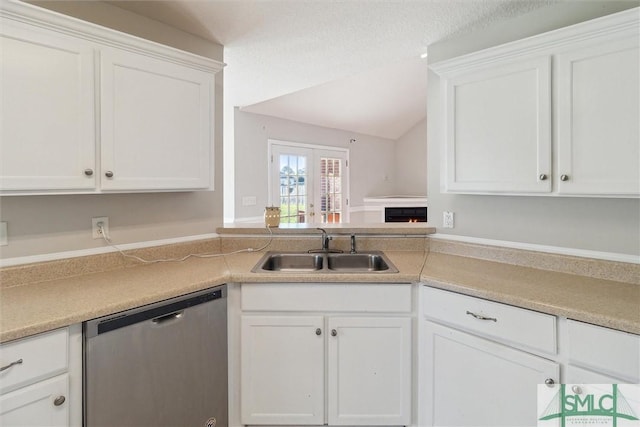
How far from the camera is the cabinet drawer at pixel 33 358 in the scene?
1086mm

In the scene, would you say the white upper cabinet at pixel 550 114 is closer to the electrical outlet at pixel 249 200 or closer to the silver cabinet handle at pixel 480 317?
the silver cabinet handle at pixel 480 317

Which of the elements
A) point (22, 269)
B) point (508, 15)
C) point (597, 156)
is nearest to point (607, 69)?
point (597, 156)

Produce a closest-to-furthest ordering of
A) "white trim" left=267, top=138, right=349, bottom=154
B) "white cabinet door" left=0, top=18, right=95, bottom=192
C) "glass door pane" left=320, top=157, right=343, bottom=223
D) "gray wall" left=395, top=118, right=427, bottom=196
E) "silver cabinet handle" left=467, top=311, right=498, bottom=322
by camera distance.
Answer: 1. "white cabinet door" left=0, top=18, right=95, bottom=192
2. "silver cabinet handle" left=467, top=311, right=498, bottom=322
3. "white trim" left=267, top=138, right=349, bottom=154
4. "glass door pane" left=320, top=157, right=343, bottom=223
5. "gray wall" left=395, top=118, right=427, bottom=196

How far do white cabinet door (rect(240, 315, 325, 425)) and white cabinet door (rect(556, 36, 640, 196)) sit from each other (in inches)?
52.4

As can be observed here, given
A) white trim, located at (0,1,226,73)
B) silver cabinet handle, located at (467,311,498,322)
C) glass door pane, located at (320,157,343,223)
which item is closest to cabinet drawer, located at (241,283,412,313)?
silver cabinet handle, located at (467,311,498,322)

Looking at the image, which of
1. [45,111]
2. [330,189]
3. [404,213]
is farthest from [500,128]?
[404,213]

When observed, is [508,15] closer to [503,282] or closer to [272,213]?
[503,282]

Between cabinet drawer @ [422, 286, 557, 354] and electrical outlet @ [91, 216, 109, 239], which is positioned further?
electrical outlet @ [91, 216, 109, 239]

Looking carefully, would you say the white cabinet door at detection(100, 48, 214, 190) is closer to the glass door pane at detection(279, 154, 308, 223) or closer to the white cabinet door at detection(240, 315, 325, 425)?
the white cabinet door at detection(240, 315, 325, 425)

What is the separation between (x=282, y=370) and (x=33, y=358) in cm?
100

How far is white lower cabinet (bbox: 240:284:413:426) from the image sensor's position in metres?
1.71

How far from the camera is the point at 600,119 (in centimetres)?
144

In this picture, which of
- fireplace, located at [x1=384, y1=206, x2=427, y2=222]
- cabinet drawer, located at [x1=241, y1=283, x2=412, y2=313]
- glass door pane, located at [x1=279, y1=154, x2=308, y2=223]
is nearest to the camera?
cabinet drawer, located at [x1=241, y1=283, x2=412, y2=313]

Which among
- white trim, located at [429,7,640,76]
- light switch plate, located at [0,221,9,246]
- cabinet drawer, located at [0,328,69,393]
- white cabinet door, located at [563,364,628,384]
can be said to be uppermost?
white trim, located at [429,7,640,76]
